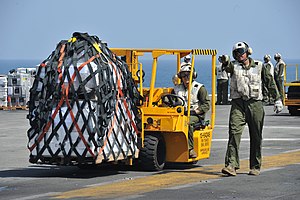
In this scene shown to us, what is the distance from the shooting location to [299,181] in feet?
45.8

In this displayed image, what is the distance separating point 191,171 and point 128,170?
1084 mm

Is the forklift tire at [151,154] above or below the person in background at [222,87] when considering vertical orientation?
below

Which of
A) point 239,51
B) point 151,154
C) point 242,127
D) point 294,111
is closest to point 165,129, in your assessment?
point 151,154

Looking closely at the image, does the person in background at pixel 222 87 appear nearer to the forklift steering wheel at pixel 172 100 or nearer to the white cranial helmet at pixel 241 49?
the forklift steering wheel at pixel 172 100

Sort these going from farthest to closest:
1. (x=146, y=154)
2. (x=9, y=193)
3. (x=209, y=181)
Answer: (x=146, y=154), (x=209, y=181), (x=9, y=193)

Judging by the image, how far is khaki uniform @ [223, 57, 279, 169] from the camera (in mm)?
14891

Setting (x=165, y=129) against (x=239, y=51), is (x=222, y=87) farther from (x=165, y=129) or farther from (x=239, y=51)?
(x=239, y=51)

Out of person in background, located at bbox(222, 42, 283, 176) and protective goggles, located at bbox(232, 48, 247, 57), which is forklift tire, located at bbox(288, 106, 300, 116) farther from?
protective goggles, located at bbox(232, 48, 247, 57)

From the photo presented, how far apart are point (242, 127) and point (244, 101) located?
42 cm

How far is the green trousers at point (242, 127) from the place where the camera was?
48.7 ft

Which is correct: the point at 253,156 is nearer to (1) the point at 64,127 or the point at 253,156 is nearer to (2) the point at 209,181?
(2) the point at 209,181

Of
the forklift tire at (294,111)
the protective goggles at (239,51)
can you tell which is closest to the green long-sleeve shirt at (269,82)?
the protective goggles at (239,51)

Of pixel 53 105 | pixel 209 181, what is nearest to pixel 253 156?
pixel 209 181

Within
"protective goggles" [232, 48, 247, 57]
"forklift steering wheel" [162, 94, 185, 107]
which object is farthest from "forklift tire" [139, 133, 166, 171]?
"protective goggles" [232, 48, 247, 57]
